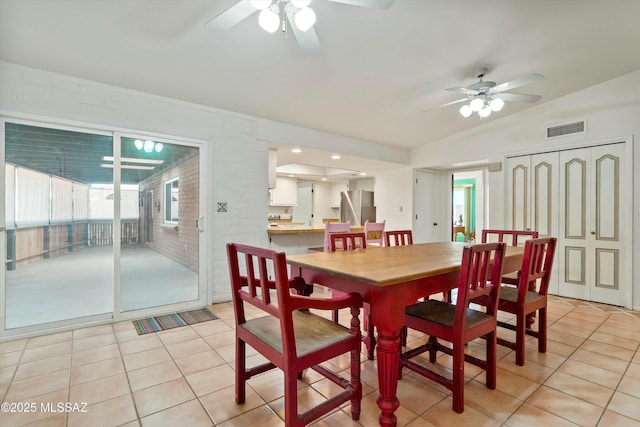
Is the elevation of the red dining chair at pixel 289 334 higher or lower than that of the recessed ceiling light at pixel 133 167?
lower

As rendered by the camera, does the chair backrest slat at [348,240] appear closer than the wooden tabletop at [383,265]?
No

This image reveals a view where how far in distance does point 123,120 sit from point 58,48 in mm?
736

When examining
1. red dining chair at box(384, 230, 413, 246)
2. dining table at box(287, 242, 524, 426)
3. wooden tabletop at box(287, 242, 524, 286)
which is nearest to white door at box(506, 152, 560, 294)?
red dining chair at box(384, 230, 413, 246)

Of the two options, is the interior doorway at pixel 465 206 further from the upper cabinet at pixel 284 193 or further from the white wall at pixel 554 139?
the upper cabinet at pixel 284 193

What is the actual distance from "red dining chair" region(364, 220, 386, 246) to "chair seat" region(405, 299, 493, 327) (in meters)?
1.56

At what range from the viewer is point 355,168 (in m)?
6.08

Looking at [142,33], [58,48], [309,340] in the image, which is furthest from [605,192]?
[58,48]

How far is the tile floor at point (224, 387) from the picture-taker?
1640mm

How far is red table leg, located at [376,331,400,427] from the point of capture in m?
1.49

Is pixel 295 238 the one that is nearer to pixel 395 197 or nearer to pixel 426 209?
pixel 395 197

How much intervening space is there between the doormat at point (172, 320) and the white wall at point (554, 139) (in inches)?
163

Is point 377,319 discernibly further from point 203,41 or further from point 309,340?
point 203,41

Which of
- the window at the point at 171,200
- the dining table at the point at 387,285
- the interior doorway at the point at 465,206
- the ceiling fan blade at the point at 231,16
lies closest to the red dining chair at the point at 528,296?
the dining table at the point at 387,285

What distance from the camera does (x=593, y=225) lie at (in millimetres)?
3842
